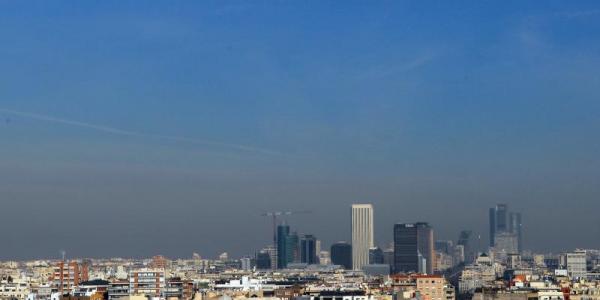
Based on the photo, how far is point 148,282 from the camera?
10688 cm

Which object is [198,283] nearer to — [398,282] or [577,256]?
[398,282]

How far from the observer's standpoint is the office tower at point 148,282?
101 meters

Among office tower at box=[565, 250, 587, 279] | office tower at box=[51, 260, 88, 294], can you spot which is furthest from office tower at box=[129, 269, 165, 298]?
office tower at box=[565, 250, 587, 279]

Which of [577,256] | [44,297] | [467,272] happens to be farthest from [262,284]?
[577,256]

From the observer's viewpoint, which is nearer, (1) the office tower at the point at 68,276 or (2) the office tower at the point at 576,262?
(1) the office tower at the point at 68,276

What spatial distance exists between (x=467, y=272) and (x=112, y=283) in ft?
188

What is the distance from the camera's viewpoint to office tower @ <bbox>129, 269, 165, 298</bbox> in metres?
101

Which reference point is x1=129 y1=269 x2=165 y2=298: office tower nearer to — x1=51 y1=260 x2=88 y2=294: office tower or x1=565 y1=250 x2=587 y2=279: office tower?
x1=51 y1=260 x2=88 y2=294: office tower

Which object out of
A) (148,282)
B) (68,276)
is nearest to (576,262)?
(68,276)

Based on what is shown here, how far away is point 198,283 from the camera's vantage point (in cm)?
12144

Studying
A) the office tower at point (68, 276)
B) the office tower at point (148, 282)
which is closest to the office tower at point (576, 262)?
the office tower at point (68, 276)

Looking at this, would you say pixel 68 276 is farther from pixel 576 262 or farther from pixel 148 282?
pixel 576 262

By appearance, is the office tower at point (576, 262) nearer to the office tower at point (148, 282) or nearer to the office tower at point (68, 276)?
the office tower at point (68, 276)

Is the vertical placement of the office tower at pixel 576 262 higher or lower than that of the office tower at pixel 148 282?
higher
